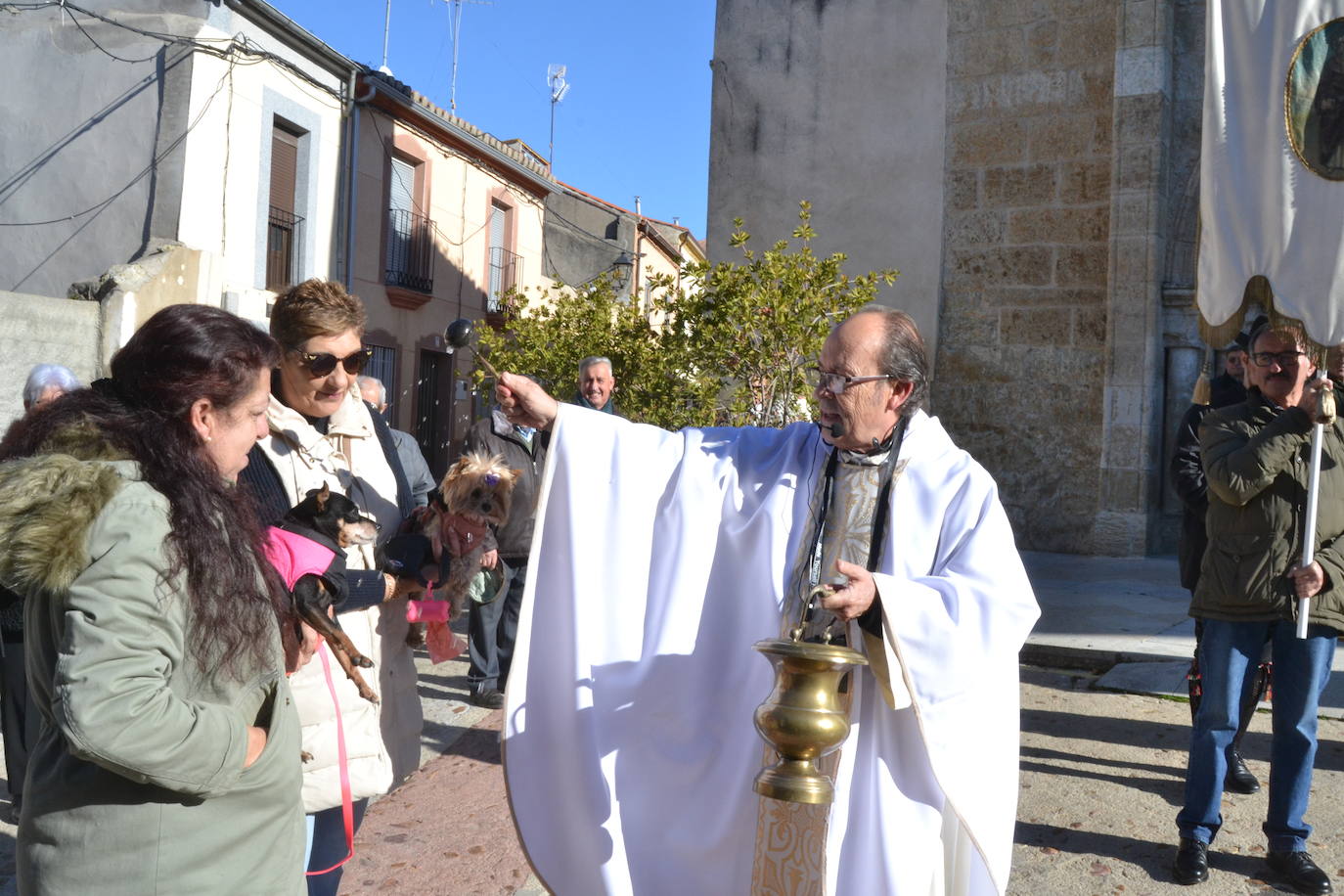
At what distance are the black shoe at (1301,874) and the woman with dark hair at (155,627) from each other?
343 centimetres

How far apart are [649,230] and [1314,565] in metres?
23.2

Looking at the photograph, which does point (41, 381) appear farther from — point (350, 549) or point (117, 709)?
point (117, 709)

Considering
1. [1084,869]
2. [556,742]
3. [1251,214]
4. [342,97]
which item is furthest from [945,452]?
[342,97]

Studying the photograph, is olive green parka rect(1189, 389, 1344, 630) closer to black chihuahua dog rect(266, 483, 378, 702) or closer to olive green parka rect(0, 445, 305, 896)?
black chihuahua dog rect(266, 483, 378, 702)

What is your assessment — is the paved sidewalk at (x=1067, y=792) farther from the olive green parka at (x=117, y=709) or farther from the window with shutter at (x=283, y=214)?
the window with shutter at (x=283, y=214)

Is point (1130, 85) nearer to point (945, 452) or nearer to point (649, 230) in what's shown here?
point (945, 452)

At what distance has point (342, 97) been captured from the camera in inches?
634

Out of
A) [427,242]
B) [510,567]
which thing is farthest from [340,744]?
[427,242]

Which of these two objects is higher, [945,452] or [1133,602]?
[945,452]

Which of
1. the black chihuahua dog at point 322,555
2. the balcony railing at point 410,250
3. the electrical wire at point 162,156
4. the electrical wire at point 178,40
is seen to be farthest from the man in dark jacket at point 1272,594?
the balcony railing at point 410,250

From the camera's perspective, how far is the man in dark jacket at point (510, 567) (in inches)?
251

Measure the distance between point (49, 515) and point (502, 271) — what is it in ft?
65.7

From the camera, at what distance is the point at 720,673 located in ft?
9.50

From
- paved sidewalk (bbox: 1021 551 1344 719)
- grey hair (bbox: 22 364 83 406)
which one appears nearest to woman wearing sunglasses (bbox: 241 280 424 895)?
grey hair (bbox: 22 364 83 406)
